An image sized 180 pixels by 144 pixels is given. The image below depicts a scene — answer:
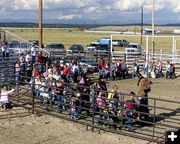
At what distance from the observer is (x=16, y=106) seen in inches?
638

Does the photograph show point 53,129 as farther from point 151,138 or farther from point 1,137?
point 151,138

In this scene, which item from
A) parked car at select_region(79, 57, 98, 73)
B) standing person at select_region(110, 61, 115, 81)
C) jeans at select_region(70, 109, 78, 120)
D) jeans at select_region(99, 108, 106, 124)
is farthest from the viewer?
parked car at select_region(79, 57, 98, 73)

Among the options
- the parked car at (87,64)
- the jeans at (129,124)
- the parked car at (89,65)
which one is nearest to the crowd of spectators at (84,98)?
the jeans at (129,124)

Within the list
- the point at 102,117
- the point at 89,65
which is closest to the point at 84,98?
the point at 102,117

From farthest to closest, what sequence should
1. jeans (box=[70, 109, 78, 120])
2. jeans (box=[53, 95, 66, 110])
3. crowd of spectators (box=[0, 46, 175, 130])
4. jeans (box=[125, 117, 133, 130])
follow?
jeans (box=[53, 95, 66, 110]) < jeans (box=[70, 109, 78, 120]) < crowd of spectators (box=[0, 46, 175, 130]) < jeans (box=[125, 117, 133, 130])

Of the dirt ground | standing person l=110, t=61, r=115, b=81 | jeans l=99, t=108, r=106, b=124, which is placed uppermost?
standing person l=110, t=61, r=115, b=81

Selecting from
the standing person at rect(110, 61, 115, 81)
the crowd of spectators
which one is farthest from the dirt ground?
the standing person at rect(110, 61, 115, 81)

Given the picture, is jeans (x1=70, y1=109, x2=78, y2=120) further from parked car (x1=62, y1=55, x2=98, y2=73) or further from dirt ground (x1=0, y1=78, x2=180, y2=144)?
parked car (x1=62, y1=55, x2=98, y2=73)

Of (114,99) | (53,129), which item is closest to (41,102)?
(53,129)

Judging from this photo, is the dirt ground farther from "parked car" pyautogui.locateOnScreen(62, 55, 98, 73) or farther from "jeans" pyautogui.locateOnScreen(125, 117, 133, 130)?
"parked car" pyautogui.locateOnScreen(62, 55, 98, 73)

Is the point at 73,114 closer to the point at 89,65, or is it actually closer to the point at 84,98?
the point at 84,98

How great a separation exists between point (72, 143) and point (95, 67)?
60.8 ft

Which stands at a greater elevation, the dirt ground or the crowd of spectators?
the crowd of spectators

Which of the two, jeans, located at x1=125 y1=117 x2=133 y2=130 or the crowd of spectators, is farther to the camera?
the crowd of spectators
